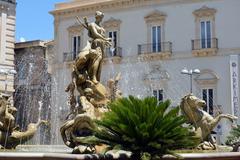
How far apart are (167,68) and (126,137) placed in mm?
28892

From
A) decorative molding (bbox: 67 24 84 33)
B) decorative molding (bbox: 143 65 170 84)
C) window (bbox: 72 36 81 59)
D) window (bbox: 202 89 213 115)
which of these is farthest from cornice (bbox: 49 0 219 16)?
window (bbox: 202 89 213 115)

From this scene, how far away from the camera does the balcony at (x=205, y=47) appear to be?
34062 mm

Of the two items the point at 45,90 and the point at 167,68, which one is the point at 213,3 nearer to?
the point at 167,68

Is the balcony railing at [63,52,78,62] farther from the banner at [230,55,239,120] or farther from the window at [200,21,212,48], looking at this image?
the banner at [230,55,239,120]

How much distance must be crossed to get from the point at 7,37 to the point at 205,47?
14.4 meters

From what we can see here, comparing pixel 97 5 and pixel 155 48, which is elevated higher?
pixel 97 5

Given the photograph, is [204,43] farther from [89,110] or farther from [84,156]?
[84,156]

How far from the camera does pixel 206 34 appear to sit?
1373 inches

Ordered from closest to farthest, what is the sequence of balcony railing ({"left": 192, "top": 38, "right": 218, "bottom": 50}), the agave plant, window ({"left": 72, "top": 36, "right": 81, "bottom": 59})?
the agave plant → balcony railing ({"left": 192, "top": 38, "right": 218, "bottom": 50}) → window ({"left": 72, "top": 36, "right": 81, "bottom": 59})

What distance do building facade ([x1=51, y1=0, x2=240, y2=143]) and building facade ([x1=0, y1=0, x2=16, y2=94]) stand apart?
30.0 feet

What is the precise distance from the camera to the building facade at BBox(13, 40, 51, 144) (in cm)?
4169

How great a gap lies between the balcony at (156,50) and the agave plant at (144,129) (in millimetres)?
28239

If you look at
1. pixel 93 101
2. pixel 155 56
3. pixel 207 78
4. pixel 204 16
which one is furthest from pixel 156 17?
pixel 93 101

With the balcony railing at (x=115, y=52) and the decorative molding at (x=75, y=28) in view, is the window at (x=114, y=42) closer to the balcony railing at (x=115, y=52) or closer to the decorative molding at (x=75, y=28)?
the balcony railing at (x=115, y=52)
